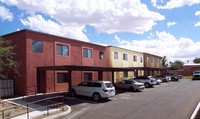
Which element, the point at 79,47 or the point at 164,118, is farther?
the point at 79,47

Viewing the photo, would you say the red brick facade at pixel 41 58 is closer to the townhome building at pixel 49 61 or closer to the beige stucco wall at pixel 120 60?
the townhome building at pixel 49 61

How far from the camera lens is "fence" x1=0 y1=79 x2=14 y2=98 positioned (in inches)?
1029

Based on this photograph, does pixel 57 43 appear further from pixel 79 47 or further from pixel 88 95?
pixel 88 95

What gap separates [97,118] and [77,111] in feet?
9.83

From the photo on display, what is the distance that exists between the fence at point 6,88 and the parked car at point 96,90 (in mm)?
6226

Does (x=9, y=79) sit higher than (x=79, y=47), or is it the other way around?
(x=79, y=47)

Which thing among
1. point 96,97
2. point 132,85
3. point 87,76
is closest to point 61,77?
point 87,76

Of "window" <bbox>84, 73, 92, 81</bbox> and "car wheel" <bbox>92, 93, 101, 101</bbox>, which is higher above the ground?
"window" <bbox>84, 73, 92, 81</bbox>

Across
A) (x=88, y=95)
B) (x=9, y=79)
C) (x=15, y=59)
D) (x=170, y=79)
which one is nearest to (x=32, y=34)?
(x=15, y=59)

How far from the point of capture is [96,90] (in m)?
25.5

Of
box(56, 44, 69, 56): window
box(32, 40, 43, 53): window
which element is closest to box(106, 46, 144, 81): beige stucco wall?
box(56, 44, 69, 56): window

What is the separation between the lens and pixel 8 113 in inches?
718

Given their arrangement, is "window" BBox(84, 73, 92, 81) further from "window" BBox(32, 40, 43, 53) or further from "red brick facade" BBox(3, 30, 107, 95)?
"window" BBox(32, 40, 43, 53)

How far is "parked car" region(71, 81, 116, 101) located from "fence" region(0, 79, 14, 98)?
623 cm
